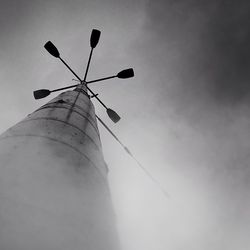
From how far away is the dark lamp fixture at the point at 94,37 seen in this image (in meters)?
7.89

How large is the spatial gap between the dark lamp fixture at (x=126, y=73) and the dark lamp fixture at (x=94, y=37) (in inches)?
54.4

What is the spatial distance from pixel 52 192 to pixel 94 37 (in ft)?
22.2

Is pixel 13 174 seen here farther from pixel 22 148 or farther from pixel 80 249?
pixel 80 249

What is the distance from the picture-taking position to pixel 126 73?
7691 mm

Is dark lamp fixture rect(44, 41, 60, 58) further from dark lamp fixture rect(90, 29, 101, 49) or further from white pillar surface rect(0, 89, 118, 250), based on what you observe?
white pillar surface rect(0, 89, 118, 250)

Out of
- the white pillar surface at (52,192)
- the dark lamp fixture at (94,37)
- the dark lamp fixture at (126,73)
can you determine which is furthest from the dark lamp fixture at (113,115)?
the white pillar surface at (52,192)

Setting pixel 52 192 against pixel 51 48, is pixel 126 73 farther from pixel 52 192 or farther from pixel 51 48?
pixel 52 192

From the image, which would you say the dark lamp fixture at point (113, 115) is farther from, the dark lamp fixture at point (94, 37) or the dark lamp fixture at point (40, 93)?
the dark lamp fixture at point (94, 37)

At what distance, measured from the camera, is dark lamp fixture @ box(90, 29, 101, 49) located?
7886 mm

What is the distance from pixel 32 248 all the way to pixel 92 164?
1443 millimetres

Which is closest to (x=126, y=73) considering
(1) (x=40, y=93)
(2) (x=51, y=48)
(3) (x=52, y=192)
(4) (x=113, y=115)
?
(4) (x=113, y=115)

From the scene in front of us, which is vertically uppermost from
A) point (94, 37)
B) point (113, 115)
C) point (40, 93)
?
point (94, 37)

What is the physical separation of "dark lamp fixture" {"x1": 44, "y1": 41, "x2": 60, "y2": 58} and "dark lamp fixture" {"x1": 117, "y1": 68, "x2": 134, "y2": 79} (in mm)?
2007

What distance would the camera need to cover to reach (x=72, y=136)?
10.7ft
